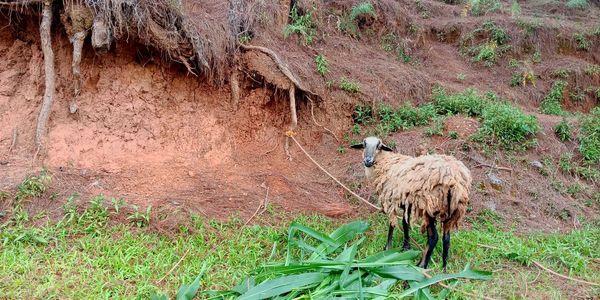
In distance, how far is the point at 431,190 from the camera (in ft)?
14.5

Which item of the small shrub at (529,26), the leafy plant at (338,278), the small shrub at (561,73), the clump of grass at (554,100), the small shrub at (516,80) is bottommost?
the leafy plant at (338,278)

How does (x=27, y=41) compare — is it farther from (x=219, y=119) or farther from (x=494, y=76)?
(x=494, y=76)

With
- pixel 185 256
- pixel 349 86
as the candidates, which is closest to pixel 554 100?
pixel 349 86

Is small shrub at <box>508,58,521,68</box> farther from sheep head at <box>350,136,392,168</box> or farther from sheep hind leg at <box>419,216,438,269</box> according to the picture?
sheep hind leg at <box>419,216,438,269</box>

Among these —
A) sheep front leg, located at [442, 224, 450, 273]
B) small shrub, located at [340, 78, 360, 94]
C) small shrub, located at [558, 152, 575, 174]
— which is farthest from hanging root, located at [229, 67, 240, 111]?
small shrub, located at [558, 152, 575, 174]

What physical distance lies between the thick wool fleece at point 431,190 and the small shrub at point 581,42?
9450 millimetres

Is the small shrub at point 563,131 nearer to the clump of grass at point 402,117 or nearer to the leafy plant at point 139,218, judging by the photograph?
the clump of grass at point 402,117

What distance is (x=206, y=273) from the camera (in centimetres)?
440

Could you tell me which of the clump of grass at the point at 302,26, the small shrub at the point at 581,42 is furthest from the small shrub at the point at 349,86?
the small shrub at the point at 581,42

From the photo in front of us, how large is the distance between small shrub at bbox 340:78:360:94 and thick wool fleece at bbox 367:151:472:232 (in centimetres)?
365

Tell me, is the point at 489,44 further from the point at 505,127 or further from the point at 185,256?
the point at 185,256

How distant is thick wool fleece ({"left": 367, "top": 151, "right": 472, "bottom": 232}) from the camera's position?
4359 millimetres

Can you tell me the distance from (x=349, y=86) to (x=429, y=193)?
4338mm

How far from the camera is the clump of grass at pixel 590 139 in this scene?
7762mm
